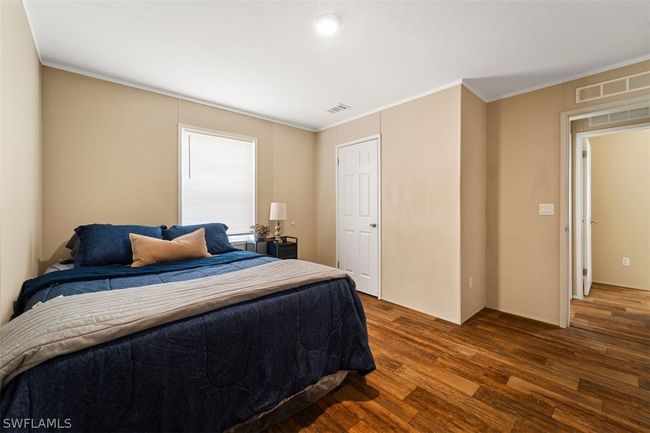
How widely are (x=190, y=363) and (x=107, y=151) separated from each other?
8.64ft

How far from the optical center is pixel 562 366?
210 centimetres

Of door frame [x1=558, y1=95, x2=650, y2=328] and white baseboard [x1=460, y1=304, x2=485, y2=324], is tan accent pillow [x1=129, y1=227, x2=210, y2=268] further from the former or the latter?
door frame [x1=558, y1=95, x2=650, y2=328]

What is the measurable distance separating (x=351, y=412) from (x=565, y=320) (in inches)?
102

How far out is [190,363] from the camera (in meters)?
1.20

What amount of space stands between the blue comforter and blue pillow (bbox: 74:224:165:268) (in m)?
0.30

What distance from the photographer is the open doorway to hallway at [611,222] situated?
330 cm

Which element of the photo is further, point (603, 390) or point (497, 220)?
point (497, 220)

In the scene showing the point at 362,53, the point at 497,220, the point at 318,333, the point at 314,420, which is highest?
the point at 362,53

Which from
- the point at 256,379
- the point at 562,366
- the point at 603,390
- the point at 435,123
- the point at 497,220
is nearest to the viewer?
the point at 256,379

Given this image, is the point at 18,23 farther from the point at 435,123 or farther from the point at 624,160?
the point at 624,160

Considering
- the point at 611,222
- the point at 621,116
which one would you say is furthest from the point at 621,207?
the point at 621,116

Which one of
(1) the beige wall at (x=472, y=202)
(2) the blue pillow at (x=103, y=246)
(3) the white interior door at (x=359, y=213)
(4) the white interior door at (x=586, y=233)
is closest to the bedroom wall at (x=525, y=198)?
(1) the beige wall at (x=472, y=202)

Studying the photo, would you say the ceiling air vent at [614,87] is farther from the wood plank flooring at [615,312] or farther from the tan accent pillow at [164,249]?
the tan accent pillow at [164,249]

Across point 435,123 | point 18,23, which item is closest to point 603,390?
point 435,123
